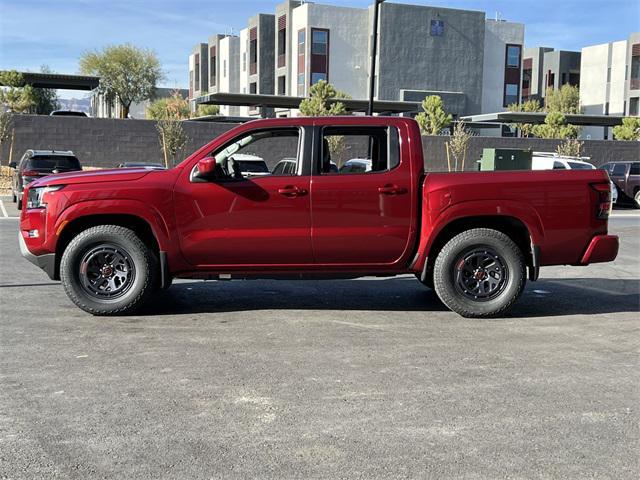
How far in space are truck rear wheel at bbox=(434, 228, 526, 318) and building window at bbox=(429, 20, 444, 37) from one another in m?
57.8

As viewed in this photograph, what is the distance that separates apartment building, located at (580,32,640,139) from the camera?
70375 mm

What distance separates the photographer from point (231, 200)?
23.8 ft

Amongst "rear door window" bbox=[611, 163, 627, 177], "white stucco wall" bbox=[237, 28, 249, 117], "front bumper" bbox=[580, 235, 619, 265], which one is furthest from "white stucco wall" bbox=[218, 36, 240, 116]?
"front bumper" bbox=[580, 235, 619, 265]

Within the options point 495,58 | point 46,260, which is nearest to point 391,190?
point 46,260

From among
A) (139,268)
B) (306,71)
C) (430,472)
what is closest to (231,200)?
(139,268)

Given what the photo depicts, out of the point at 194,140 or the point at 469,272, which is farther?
the point at 194,140

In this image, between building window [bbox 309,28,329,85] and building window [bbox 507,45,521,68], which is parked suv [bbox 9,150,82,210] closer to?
building window [bbox 309,28,329,85]

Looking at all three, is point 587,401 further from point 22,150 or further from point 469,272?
point 22,150

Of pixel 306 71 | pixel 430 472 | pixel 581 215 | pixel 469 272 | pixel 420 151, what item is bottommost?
pixel 430 472

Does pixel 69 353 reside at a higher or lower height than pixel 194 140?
lower

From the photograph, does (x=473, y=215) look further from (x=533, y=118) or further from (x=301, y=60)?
(x=301, y=60)

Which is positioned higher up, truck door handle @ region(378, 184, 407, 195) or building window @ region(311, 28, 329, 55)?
building window @ region(311, 28, 329, 55)

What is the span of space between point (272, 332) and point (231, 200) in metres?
1.42

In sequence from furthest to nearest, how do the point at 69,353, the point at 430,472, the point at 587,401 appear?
1. the point at 69,353
2. the point at 587,401
3. the point at 430,472
